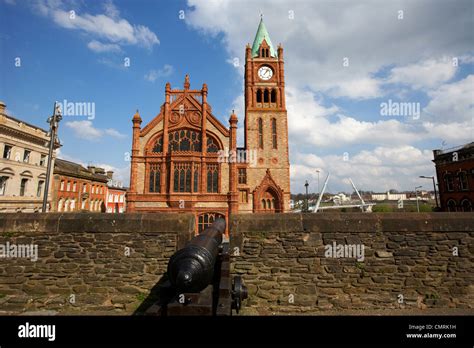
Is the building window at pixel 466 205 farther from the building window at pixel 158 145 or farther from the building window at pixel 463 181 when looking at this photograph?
the building window at pixel 158 145

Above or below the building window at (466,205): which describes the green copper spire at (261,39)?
above

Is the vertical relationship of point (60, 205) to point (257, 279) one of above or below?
above

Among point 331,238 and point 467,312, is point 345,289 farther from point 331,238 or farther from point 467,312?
point 467,312

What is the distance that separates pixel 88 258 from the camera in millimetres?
5840

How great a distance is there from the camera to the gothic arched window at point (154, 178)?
2906 cm

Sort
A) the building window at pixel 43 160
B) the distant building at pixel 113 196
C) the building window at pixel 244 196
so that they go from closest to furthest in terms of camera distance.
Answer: the building window at pixel 244 196 → the building window at pixel 43 160 → the distant building at pixel 113 196

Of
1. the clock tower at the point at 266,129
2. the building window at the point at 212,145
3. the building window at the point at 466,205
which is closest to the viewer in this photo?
the building window at the point at 466,205

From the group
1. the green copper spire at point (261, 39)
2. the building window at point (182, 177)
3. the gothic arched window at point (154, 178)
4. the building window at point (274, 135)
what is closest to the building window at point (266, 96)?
the building window at point (274, 135)

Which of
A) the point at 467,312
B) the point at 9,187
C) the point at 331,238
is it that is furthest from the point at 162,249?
the point at 9,187

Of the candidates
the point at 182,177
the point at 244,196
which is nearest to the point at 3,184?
the point at 182,177

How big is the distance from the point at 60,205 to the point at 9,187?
9295 millimetres

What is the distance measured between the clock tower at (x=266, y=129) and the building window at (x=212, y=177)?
5.24 m

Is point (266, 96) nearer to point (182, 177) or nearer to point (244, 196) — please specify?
point (244, 196)

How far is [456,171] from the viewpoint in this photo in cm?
3091
